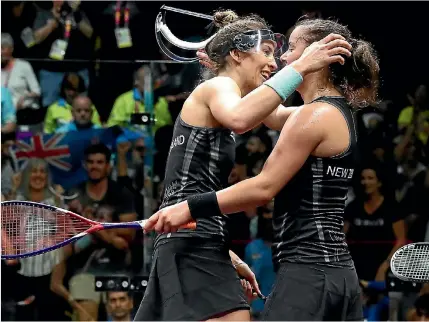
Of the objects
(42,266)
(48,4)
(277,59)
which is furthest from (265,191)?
(48,4)

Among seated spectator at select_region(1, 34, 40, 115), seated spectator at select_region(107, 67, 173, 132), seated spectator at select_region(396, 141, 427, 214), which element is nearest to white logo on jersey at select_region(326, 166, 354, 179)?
seated spectator at select_region(107, 67, 173, 132)

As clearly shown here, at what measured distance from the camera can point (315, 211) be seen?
3.62 metres

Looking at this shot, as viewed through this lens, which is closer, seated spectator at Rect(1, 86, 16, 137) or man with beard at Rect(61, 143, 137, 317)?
man with beard at Rect(61, 143, 137, 317)

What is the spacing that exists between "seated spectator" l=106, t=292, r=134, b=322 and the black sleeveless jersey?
2.75 m

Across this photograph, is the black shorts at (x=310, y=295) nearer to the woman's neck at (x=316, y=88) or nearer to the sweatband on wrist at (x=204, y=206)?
the sweatband on wrist at (x=204, y=206)

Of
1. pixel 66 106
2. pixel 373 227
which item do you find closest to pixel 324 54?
pixel 373 227

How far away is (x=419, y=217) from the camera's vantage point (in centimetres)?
744

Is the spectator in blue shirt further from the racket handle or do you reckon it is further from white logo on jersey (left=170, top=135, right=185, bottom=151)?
the racket handle

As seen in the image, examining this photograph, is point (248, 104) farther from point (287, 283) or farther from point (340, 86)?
point (287, 283)

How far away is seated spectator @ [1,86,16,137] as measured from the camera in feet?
23.4

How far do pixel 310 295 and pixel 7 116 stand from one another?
4.17 m

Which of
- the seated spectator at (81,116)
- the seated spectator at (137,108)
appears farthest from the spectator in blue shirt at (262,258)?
the seated spectator at (81,116)

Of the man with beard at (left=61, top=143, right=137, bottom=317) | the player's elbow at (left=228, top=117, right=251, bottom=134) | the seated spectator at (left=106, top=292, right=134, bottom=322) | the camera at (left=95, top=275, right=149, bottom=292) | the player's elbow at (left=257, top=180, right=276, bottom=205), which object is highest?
the player's elbow at (left=228, top=117, right=251, bottom=134)

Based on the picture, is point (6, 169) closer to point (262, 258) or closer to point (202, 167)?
point (262, 258)
